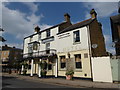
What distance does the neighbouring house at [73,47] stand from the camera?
47.8ft

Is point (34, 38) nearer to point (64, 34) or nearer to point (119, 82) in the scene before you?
point (64, 34)

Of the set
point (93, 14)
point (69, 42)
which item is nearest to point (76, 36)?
point (69, 42)

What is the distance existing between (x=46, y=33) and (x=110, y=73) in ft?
45.8

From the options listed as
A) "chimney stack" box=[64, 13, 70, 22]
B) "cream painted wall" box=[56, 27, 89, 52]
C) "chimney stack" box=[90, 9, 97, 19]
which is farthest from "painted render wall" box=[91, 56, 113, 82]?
"chimney stack" box=[64, 13, 70, 22]

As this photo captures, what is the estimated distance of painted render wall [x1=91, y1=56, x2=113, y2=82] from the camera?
467 inches

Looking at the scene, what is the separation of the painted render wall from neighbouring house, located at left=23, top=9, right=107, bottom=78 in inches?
33.0

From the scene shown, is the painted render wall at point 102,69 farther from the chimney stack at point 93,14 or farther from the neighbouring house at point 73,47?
the chimney stack at point 93,14

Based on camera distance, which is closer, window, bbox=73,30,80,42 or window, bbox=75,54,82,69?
window, bbox=75,54,82,69

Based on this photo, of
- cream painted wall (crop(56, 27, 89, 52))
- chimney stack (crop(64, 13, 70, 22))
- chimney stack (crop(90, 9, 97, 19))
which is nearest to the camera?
cream painted wall (crop(56, 27, 89, 52))

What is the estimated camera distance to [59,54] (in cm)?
1770

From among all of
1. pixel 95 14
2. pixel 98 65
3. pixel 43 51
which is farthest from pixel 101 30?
pixel 43 51

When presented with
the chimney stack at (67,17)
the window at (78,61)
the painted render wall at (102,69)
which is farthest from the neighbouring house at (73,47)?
the chimney stack at (67,17)

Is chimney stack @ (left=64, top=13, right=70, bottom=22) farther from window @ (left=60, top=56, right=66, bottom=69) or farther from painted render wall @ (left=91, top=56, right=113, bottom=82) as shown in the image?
painted render wall @ (left=91, top=56, right=113, bottom=82)

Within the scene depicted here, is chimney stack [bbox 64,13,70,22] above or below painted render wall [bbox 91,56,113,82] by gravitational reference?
above
